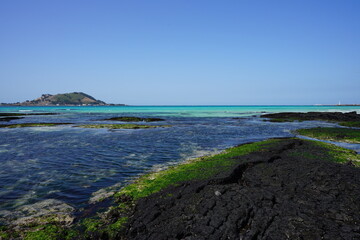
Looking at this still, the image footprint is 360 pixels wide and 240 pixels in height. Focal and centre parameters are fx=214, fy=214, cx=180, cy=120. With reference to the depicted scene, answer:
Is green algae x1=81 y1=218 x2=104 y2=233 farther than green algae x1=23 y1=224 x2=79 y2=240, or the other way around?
green algae x1=81 y1=218 x2=104 y2=233

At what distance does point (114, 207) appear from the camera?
9445 mm

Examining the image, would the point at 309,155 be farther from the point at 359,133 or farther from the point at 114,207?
the point at 359,133

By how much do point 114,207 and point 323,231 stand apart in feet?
25.9

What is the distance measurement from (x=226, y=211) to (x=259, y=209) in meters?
1.28

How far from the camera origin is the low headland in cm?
701

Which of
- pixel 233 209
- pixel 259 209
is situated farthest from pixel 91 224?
pixel 259 209

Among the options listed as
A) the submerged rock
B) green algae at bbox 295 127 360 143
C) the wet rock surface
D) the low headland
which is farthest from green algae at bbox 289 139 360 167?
the submerged rock

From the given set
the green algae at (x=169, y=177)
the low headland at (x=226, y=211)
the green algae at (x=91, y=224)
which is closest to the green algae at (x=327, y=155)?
the low headland at (x=226, y=211)

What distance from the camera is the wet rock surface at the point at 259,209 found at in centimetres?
692

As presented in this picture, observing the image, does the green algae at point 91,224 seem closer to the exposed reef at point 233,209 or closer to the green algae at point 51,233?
the exposed reef at point 233,209

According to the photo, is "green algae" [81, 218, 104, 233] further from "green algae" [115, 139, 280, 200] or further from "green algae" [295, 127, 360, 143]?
"green algae" [295, 127, 360, 143]

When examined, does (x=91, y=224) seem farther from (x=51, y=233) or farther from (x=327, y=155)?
(x=327, y=155)

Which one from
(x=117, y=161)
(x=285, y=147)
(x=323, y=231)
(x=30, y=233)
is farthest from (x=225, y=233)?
(x=285, y=147)

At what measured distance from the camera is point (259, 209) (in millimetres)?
8117
